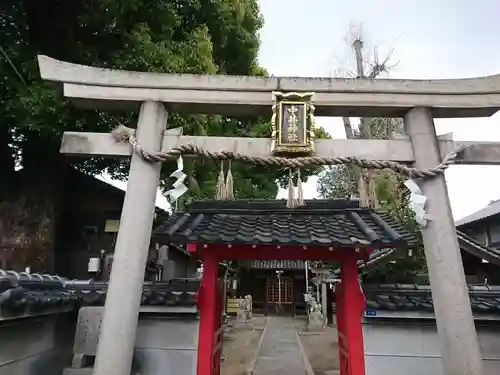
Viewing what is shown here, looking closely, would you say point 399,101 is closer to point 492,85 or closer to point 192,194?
point 492,85

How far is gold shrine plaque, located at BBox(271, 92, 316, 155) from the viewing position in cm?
401

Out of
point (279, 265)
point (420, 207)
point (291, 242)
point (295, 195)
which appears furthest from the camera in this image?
point (279, 265)

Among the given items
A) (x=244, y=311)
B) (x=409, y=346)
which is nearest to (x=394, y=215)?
(x=409, y=346)

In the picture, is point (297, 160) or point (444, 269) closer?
point (444, 269)

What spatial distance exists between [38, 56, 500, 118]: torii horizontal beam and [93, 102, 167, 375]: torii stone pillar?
9.0 inches

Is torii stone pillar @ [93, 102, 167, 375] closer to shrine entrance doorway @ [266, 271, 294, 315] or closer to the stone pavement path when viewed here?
the stone pavement path

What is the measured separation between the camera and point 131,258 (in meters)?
3.74

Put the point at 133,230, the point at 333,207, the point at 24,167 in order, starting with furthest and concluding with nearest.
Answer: the point at 24,167 → the point at 333,207 → the point at 133,230

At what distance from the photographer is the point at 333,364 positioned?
1198 cm

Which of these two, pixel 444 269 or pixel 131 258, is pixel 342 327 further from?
pixel 131 258

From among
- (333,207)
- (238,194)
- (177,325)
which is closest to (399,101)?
(333,207)

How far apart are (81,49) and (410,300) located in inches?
306

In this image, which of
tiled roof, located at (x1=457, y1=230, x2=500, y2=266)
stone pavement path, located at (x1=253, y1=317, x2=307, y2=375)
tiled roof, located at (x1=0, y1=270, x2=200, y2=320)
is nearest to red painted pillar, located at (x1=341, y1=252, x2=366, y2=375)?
tiled roof, located at (x1=0, y1=270, x2=200, y2=320)

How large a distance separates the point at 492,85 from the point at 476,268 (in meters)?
10.2
